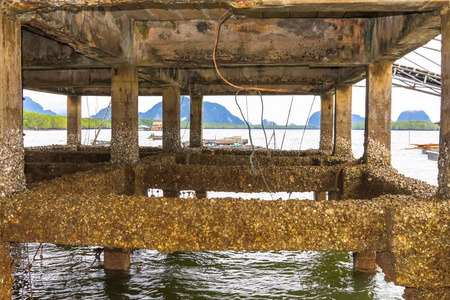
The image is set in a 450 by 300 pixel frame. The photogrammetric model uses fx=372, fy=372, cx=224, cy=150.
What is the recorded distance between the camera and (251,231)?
4605 mm

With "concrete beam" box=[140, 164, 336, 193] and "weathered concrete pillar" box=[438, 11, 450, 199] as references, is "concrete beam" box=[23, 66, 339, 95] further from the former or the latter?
"weathered concrete pillar" box=[438, 11, 450, 199]

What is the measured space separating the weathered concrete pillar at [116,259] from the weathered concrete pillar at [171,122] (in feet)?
19.3

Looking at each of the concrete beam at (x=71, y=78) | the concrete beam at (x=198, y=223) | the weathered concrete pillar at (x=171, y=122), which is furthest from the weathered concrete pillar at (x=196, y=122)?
the concrete beam at (x=198, y=223)

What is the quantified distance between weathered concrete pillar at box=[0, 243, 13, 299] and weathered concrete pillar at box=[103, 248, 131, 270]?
2830 millimetres

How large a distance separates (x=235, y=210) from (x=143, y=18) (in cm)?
536

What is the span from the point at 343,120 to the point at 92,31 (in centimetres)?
868

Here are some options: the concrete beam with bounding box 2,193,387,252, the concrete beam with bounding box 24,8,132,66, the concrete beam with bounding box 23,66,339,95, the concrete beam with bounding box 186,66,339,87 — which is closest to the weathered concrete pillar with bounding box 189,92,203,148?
the concrete beam with bounding box 23,66,339,95

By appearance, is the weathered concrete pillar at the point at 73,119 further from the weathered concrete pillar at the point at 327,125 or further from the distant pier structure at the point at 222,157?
the weathered concrete pillar at the point at 327,125

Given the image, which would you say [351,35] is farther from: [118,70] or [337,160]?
[118,70]

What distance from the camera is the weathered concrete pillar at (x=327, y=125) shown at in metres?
15.6

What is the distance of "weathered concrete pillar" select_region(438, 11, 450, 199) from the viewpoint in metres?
4.57

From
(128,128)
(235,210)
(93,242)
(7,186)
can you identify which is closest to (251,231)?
(235,210)

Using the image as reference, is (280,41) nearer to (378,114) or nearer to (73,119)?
(378,114)

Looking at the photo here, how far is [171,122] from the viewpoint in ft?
43.4
